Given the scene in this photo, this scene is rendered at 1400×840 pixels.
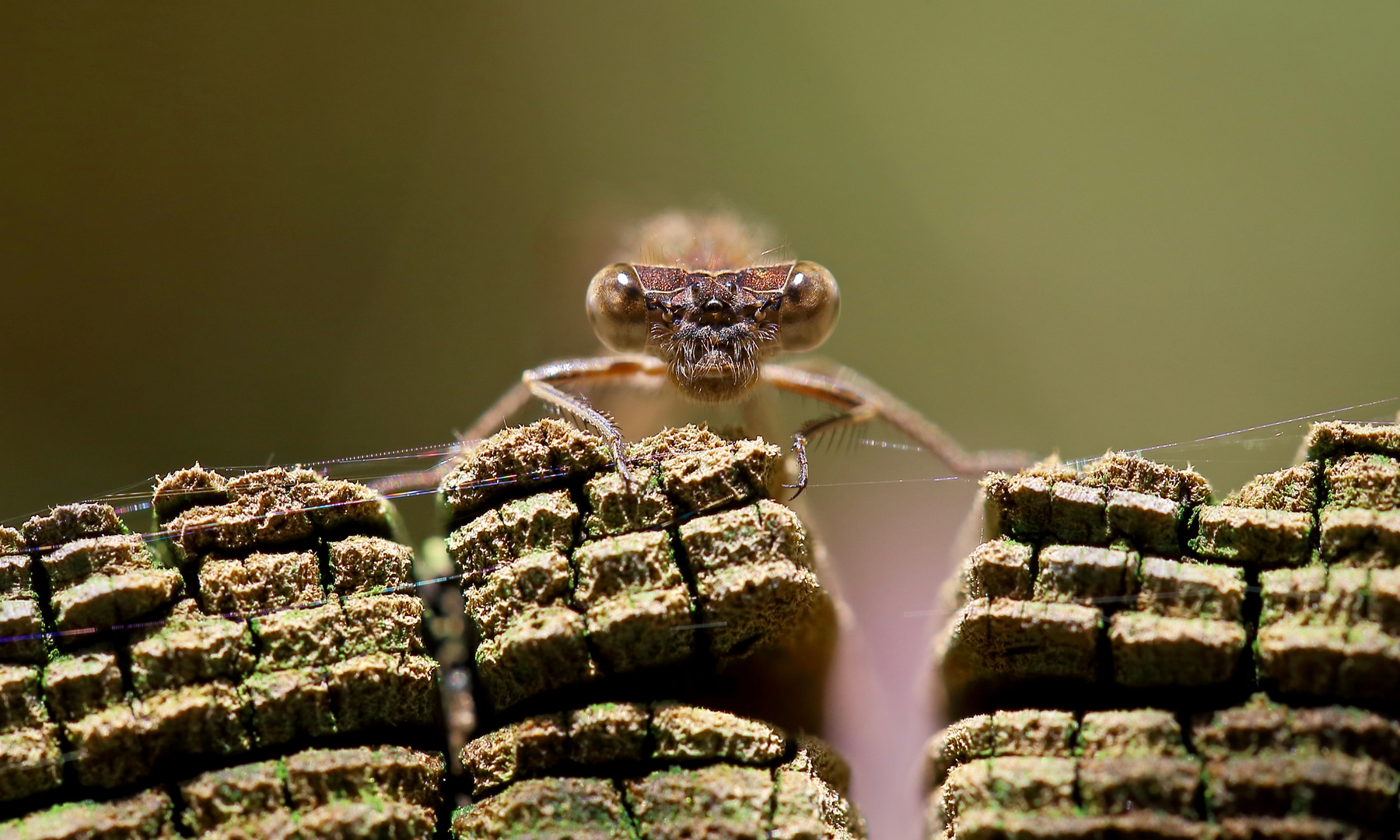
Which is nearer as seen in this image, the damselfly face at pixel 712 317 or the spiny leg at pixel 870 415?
the damselfly face at pixel 712 317

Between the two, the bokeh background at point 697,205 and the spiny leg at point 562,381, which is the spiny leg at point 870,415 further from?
the spiny leg at point 562,381

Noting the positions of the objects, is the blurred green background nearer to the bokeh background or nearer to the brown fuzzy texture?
the bokeh background

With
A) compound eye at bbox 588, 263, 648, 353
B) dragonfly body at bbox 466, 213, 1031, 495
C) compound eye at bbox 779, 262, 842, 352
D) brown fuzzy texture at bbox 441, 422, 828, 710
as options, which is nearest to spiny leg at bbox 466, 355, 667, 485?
dragonfly body at bbox 466, 213, 1031, 495

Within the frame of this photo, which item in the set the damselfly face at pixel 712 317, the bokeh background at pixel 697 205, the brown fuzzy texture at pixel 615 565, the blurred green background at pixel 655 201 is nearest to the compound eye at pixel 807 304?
the damselfly face at pixel 712 317

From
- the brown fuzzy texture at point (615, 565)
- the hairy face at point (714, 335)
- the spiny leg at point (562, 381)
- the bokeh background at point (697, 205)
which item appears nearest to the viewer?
the brown fuzzy texture at point (615, 565)

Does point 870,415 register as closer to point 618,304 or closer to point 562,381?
point 618,304

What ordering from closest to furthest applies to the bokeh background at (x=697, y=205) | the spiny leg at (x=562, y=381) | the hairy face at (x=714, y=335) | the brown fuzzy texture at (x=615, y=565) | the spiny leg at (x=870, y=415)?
the brown fuzzy texture at (x=615, y=565) < the spiny leg at (x=562, y=381) < the hairy face at (x=714, y=335) < the spiny leg at (x=870, y=415) < the bokeh background at (x=697, y=205)

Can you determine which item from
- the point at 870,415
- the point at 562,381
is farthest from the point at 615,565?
the point at 870,415

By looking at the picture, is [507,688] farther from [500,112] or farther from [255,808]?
[500,112]
